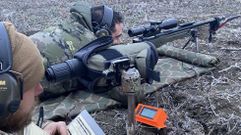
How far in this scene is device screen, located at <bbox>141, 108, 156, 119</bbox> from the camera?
331cm

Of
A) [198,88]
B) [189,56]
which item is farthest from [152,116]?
[189,56]

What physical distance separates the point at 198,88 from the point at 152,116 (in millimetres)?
1242

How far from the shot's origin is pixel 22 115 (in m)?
1.74

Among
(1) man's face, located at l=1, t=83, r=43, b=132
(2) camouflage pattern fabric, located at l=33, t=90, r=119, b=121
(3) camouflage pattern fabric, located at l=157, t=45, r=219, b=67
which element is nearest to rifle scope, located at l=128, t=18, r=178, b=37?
(3) camouflage pattern fabric, located at l=157, t=45, r=219, b=67

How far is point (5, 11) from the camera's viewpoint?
8680 mm

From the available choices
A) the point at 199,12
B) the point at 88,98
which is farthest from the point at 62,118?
the point at 199,12

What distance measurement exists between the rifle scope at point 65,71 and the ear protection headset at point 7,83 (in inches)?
66.9

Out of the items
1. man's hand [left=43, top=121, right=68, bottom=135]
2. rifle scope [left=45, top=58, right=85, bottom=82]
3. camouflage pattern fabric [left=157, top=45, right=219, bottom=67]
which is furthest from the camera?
camouflage pattern fabric [left=157, top=45, right=219, bottom=67]

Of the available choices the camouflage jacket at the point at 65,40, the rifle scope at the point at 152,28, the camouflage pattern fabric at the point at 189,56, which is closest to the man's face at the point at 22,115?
the camouflage jacket at the point at 65,40

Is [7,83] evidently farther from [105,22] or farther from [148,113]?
[105,22]

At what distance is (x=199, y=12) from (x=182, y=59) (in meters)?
2.87

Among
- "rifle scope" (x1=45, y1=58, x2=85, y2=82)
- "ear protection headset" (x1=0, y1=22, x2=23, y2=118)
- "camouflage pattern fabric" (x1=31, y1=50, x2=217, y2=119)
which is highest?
"ear protection headset" (x1=0, y1=22, x2=23, y2=118)

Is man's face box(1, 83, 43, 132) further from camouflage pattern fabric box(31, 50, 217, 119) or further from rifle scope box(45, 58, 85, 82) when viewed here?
camouflage pattern fabric box(31, 50, 217, 119)

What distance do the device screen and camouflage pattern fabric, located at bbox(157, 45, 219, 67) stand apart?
1.71 m
